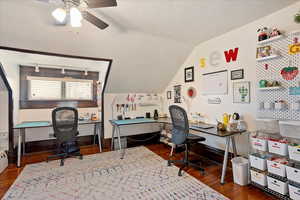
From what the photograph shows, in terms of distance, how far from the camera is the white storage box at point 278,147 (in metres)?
1.77

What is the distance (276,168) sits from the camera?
1790 millimetres

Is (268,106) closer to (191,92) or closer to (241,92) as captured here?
(241,92)

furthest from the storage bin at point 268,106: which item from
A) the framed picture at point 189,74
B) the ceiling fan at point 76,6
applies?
the ceiling fan at point 76,6

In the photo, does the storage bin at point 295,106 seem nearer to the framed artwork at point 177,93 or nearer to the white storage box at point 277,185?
the white storage box at point 277,185

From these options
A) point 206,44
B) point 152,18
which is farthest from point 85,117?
point 206,44

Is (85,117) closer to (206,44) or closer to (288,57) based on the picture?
(206,44)

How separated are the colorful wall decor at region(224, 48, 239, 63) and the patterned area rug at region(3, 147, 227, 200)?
207 centimetres

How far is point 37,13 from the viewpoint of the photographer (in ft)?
6.55

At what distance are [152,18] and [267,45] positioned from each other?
5.39 ft

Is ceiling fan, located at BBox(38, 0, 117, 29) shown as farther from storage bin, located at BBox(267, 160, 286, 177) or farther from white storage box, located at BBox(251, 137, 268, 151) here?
storage bin, located at BBox(267, 160, 286, 177)

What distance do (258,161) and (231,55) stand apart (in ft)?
5.61

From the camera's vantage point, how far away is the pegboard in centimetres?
186

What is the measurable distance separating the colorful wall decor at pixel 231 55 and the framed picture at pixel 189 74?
84 cm

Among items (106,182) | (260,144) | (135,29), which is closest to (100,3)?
(135,29)
